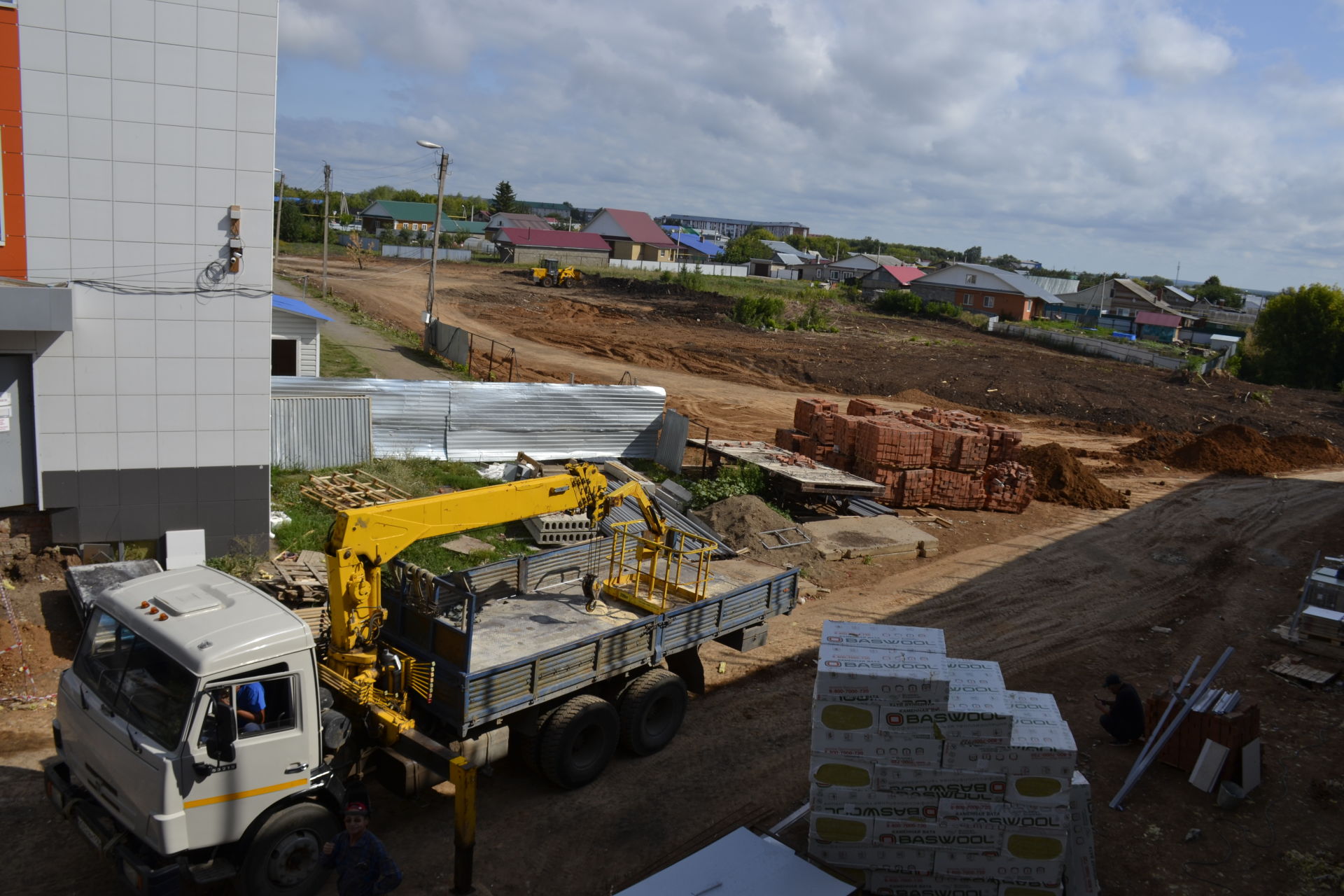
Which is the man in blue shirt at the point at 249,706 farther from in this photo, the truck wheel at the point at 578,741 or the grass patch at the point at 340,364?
the grass patch at the point at 340,364

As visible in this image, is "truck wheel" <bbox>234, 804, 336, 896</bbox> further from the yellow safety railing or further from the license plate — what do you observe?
the yellow safety railing

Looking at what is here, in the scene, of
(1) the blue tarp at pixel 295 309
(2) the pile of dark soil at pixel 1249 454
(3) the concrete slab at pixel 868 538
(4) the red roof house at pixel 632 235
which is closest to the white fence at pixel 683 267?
(4) the red roof house at pixel 632 235

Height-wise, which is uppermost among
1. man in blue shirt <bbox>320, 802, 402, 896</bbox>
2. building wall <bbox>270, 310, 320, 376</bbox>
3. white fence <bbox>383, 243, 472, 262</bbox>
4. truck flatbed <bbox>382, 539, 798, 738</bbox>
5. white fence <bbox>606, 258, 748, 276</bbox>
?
white fence <bbox>606, 258, 748, 276</bbox>

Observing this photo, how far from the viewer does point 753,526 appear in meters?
17.7

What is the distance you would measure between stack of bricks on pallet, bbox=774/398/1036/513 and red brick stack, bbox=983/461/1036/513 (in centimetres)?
2

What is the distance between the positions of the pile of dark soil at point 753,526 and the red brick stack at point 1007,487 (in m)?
6.22

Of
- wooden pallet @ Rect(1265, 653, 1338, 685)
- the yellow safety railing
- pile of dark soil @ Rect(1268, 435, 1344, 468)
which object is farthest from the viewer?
pile of dark soil @ Rect(1268, 435, 1344, 468)

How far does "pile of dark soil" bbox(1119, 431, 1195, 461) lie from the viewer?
29.0m

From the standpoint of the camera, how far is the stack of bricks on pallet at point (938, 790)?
25.8 feet

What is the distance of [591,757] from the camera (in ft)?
31.0

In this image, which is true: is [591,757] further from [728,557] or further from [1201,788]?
[728,557]

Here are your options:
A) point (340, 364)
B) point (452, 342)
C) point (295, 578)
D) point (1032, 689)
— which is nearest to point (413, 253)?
point (452, 342)

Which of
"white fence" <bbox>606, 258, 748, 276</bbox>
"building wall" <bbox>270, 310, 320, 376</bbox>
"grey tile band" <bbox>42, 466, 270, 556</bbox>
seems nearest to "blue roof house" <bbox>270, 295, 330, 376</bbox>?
"building wall" <bbox>270, 310, 320, 376</bbox>

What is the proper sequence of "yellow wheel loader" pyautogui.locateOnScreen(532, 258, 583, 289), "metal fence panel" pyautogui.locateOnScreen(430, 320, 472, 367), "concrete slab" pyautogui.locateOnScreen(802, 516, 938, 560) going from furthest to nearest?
"yellow wheel loader" pyautogui.locateOnScreen(532, 258, 583, 289) < "metal fence panel" pyautogui.locateOnScreen(430, 320, 472, 367) < "concrete slab" pyautogui.locateOnScreen(802, 516, 938, 560)
